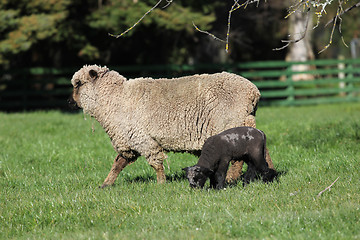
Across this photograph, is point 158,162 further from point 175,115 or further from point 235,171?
point 235,171

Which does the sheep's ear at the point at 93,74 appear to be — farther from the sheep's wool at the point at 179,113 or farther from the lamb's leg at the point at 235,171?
the lamb's leg at the point at 235,171

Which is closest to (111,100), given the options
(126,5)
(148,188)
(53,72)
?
(148,188)

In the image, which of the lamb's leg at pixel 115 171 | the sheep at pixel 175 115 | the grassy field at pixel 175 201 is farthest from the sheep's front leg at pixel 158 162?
the lamb's leg at pixel 115 171

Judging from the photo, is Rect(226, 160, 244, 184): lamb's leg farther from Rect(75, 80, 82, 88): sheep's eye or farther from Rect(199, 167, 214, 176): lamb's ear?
Rect(75, 80, 82, 88): sheep's eye

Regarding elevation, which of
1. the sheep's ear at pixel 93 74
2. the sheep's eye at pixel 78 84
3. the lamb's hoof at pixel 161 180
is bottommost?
the lamb's hoof at pixel 161 180

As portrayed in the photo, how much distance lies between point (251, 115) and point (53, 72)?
13.6 metres

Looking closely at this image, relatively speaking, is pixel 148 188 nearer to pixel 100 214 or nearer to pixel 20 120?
pixel 100 214

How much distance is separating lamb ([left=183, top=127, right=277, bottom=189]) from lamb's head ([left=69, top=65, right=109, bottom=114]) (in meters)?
1.95

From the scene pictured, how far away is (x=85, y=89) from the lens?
7480mm

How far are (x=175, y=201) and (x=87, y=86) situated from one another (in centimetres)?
241

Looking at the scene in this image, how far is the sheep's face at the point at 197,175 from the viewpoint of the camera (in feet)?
20.6

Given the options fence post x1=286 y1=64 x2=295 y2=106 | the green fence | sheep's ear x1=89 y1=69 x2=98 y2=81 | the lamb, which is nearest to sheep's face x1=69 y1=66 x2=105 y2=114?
sheep's ear x1=89 y1=69 x2=98 y2=81

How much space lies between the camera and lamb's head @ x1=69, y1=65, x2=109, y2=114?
745cm

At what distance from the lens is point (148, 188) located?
6.82 meters
